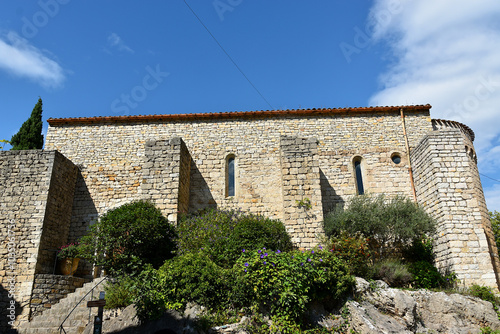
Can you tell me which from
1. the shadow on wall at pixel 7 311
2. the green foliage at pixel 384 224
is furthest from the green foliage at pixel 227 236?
the shadow on wall at pixel 7 311

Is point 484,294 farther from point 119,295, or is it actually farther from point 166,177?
point 166,177

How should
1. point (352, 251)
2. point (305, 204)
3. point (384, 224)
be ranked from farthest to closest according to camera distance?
point (305, 204)
point (384, 224)
point (352, 251)

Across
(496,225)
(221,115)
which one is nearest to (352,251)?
(221,115)

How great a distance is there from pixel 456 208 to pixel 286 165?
5.78 metres

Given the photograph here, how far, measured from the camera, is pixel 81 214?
48.2ft

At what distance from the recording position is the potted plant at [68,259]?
1267 centimetres

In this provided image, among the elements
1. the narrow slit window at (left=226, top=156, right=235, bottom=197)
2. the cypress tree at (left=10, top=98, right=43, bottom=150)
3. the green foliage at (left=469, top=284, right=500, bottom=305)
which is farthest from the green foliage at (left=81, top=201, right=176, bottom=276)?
the green foliage at (left=469, top=284, right=500, bottom=305)

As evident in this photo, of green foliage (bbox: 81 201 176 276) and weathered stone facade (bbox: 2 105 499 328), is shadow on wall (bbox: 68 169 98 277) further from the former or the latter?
green foliage (bbox: 81 201 176 276)

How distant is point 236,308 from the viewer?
8.60 meters

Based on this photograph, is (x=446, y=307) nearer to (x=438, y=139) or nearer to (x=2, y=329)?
(x=438, y=139)

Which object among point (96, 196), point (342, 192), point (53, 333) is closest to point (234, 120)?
point (342, 192)

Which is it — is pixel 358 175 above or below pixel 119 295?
above

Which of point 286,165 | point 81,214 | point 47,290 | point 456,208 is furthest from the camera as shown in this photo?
point 81,214

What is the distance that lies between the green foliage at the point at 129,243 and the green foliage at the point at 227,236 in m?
0.69
